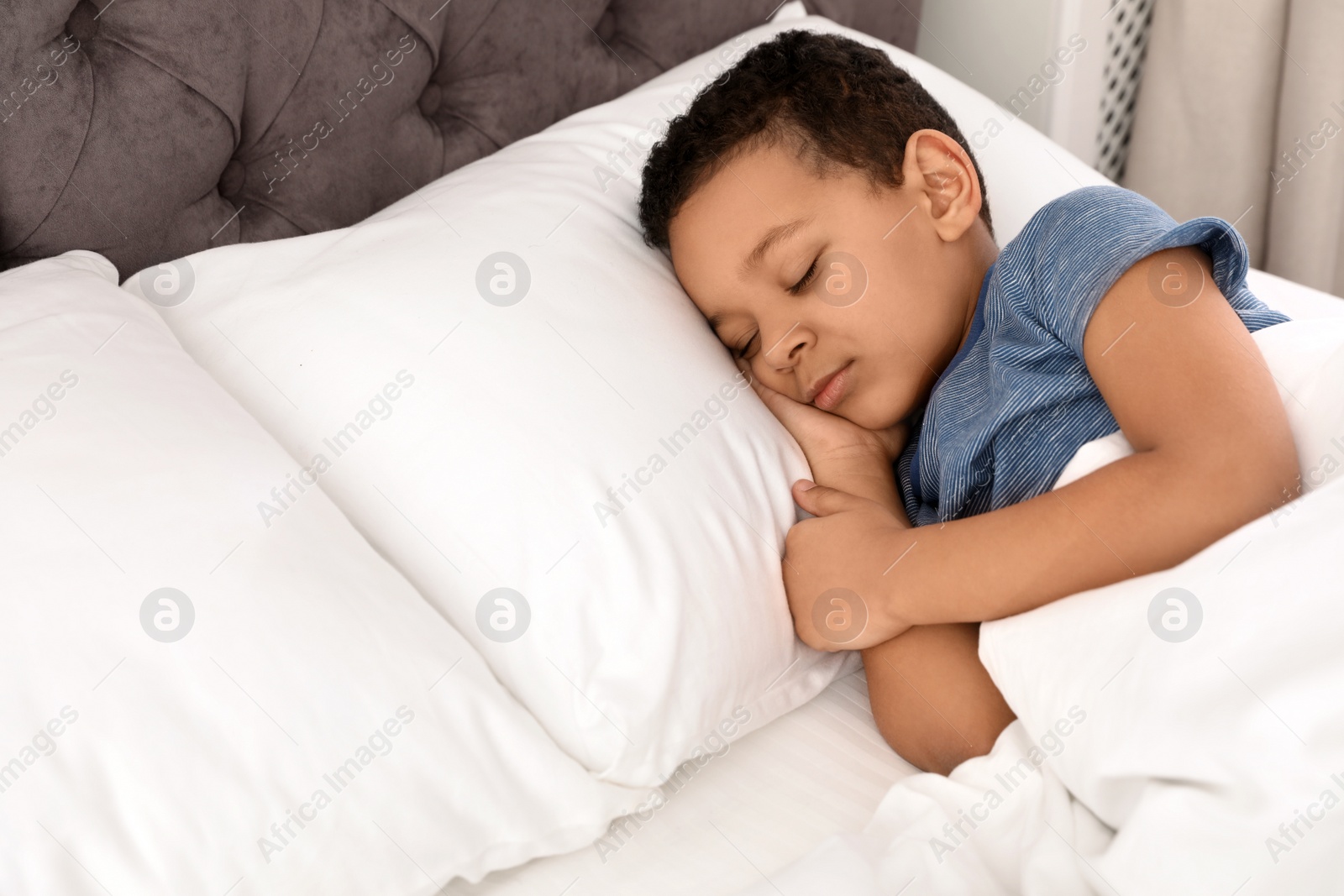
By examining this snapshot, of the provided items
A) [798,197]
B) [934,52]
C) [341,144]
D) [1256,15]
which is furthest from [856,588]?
[1256,15]

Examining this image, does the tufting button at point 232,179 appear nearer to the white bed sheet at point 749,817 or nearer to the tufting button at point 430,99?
the tufting button at point 430,99

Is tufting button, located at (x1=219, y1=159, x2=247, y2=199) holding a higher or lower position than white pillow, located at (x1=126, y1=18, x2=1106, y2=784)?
higher

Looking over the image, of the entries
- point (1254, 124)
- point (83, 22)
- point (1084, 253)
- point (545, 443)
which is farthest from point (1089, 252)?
point (1254, 124)

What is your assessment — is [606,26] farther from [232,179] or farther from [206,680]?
[206,680]

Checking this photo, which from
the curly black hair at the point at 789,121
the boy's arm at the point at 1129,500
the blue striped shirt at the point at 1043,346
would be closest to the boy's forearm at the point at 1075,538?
the boy's arm at the point at 1129,500

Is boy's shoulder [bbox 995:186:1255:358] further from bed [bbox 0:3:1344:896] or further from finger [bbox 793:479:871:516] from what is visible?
finger [bbox 793:479:871:516]

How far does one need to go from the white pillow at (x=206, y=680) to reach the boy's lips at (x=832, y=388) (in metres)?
0.41

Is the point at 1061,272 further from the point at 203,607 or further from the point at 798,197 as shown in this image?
the point at 203,607

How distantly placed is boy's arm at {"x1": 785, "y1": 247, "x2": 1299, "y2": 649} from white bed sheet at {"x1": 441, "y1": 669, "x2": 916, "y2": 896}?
3.1 inches

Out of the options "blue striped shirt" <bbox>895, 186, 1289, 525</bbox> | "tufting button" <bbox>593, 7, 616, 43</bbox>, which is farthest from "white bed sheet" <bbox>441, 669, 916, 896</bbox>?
"tufting button" <bbox>593, 7, 616, 43</bbox>

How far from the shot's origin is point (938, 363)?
3.26 ft

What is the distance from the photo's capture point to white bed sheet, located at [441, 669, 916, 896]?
682 millimetres

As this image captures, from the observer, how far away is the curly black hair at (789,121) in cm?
95

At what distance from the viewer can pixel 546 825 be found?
66 centimetres
